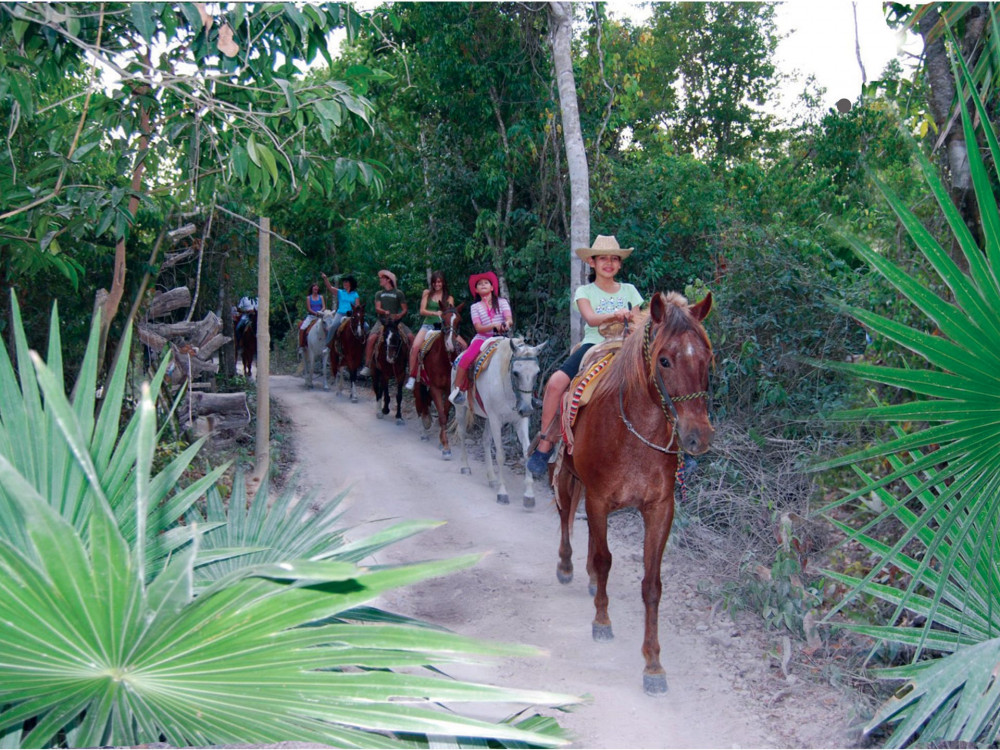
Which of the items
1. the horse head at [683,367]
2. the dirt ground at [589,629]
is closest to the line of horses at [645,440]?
the horse head at [683,367]

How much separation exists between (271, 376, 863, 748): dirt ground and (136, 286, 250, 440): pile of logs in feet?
A: 5.04

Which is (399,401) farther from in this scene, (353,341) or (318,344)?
(318,344)

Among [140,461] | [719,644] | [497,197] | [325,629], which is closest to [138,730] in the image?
[325,629]

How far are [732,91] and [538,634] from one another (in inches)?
786

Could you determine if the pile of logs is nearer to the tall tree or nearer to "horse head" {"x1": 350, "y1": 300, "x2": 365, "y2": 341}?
the tall tree

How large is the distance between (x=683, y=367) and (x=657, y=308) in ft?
1.38

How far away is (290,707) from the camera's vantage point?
136 cm

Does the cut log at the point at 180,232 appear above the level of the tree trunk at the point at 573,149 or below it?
below

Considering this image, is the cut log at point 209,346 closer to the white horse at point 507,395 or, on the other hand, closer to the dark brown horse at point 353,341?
the white horse at point 507,395

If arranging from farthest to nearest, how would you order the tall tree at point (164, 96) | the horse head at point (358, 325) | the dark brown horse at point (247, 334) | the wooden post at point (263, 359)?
the dark brown horse at point (247, 334)
the horse head at point (358, 325)
the wooden post at point (263, 359)
the tall tree at point (164, 96)

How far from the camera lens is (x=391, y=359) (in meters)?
14.5

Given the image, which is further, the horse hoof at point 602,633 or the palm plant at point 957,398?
the horse hoof at point 602,633

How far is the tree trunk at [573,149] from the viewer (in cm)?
981

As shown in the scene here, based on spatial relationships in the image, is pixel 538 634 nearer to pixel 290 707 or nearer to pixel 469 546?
pixel 469 546
